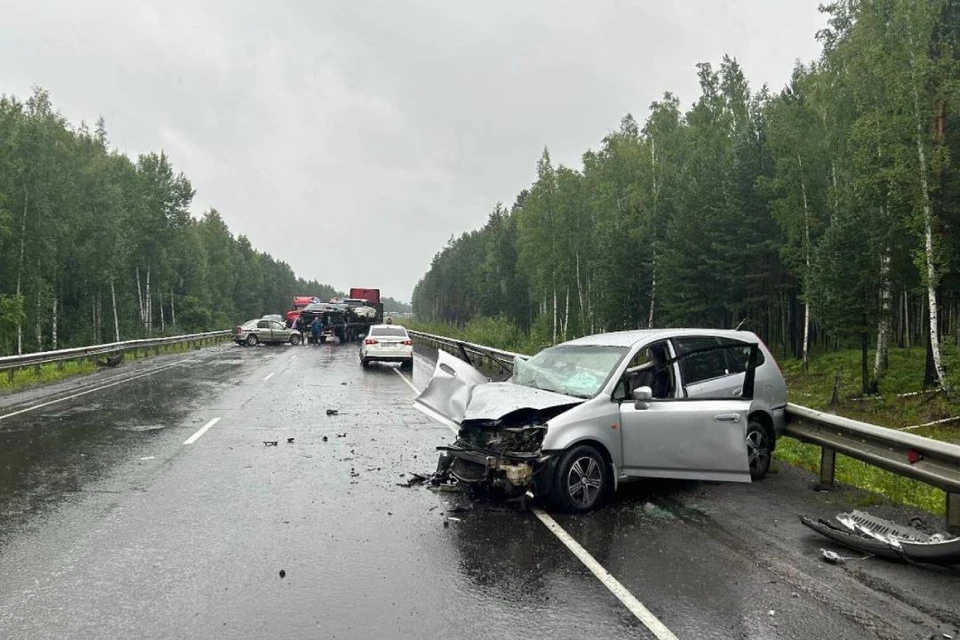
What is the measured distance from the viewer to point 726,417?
662 centimetres

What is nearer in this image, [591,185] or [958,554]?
[958,554]

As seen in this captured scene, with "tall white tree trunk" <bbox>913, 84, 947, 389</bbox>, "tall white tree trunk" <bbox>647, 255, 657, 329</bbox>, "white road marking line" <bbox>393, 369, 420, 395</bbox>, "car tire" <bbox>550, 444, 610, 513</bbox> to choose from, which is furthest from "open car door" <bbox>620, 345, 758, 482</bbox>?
"tall white tree trunk" <bbox>647, 255, 657, 329</bbox>

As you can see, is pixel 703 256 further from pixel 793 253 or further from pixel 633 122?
pixel 633 122

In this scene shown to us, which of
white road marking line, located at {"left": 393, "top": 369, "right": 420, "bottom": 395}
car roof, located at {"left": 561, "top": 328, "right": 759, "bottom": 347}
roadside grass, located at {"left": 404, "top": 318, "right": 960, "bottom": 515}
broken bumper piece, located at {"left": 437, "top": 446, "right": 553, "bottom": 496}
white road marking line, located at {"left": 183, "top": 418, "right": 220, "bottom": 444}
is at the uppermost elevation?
car roof, located at {"left": 561, "top": 328, "right": 759, "bottom": 347}

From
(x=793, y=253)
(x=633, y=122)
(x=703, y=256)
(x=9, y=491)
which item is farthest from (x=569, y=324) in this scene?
(x=9, y=491)

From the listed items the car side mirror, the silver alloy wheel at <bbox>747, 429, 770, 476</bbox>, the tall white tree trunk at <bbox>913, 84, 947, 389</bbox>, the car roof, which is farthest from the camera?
the tall white tree trunk at <bbox>913, 84, 947, 389</bbox>

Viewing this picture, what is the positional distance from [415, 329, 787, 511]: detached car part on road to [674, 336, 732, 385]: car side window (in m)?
0.01

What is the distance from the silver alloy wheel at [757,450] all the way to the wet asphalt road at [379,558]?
0.23m

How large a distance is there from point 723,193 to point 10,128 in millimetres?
41440

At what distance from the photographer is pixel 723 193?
36.5 meters

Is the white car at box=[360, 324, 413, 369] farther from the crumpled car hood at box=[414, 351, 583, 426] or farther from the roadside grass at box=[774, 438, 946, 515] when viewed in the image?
the roadside grass at box=[774, 438, 946, 515]

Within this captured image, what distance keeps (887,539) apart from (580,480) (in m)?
2.57

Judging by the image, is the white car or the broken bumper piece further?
the white car

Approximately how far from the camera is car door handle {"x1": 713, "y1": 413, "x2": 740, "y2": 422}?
21.7 ft
